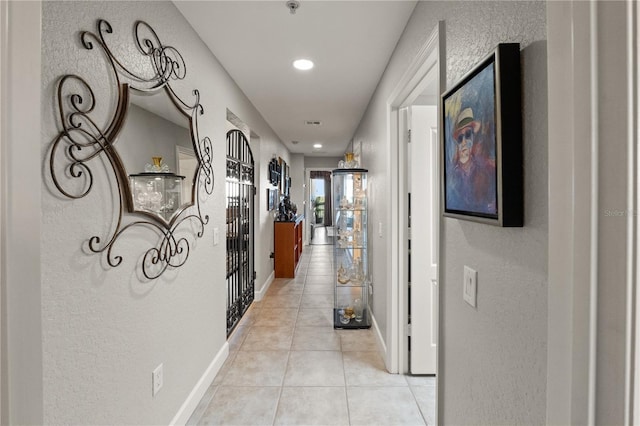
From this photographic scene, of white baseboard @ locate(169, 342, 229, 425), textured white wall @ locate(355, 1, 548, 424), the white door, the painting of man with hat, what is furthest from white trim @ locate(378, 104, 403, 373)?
white baseboard @ locate(169, 342, 229, 425)

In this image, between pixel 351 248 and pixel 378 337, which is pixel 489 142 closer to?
pixel 378 337

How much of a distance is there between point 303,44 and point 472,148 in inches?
66.0

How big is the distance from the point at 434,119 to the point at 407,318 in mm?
1516

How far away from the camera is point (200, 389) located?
2.13m

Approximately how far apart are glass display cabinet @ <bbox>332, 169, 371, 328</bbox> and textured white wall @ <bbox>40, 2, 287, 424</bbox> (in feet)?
5.65

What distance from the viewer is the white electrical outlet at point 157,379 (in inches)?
63.3

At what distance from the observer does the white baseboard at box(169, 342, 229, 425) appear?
188 centimetres

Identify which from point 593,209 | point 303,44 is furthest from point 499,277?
point 303,44

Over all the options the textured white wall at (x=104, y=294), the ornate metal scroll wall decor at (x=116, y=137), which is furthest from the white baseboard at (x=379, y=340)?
the ornate metal scroll wall decor at (x=116, y=137)

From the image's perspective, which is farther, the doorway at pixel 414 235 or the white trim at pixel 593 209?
the doorway at pixel 414 235

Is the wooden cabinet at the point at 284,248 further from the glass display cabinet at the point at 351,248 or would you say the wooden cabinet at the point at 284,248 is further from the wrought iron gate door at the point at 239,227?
the glass display cabinet at the point at 351,248

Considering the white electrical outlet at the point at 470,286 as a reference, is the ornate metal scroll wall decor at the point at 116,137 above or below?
above

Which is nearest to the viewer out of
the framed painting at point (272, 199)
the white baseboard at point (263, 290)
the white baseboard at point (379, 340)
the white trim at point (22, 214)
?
the white trim at point (22, 214)

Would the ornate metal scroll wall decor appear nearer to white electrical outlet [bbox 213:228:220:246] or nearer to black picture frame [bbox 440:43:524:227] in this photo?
white electrical outlet [bbox 213:228:220:246]
